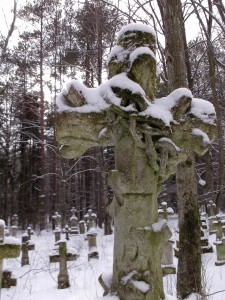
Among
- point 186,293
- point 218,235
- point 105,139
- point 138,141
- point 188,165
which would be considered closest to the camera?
point 138,141

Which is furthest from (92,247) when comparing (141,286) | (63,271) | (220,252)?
(141,286)

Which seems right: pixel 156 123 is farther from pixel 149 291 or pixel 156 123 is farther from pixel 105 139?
pixel 149 291

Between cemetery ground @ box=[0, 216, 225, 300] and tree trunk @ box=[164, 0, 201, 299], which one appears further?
cemetery ground @ box=[0, 216, 225, 300]

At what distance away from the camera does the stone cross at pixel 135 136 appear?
176 cm

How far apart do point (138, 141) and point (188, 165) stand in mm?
3368

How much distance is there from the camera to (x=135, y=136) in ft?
5.96

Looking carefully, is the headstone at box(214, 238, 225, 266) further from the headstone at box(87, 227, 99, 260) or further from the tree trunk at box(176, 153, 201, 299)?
the headstone at box(87, 227, 99, 260)

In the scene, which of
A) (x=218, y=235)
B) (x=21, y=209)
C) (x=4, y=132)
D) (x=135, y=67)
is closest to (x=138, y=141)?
(x=135, y=67)

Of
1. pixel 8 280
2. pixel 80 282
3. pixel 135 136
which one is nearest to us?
pixel 135 136

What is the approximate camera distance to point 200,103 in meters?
2.05

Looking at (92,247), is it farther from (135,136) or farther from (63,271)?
(135,136)

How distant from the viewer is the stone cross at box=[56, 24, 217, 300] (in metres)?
1.76

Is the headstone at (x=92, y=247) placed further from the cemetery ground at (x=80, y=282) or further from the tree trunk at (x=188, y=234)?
the tree trunk at (x=188, y=234)

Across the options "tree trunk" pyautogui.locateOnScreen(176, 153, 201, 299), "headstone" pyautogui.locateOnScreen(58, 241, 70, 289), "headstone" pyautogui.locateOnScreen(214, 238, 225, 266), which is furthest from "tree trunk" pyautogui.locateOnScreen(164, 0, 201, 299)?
"headstone" pyautogui.locateOnScreen(214, 238, 225, 266)
